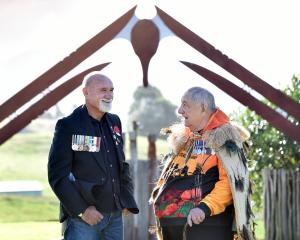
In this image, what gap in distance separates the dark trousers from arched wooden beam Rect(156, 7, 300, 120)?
123 inches

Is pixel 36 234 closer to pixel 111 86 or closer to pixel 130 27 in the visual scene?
pixel 130 27

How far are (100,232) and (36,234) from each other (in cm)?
708

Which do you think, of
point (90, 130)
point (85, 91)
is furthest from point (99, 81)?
point (90, 130)

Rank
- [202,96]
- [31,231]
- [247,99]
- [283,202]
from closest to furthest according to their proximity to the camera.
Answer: [202,96], [247,99], [283,202], [31,231]

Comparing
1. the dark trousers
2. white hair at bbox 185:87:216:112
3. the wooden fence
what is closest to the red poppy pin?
white hair at bbox 185:87:216:112

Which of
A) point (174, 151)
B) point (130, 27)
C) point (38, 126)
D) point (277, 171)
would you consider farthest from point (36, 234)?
point (38, 126)

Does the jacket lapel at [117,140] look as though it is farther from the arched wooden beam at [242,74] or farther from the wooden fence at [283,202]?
the wooden fence at [283,202]

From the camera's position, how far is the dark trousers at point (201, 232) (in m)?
5.06

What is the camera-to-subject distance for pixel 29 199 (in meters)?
21.6

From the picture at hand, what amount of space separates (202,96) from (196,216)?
0.77 meters

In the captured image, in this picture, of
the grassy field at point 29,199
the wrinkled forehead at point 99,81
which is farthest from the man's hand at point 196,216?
the grassy field at point 29,199

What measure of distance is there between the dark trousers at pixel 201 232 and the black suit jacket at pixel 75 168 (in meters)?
0.31

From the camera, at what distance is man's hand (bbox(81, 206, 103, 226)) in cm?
491

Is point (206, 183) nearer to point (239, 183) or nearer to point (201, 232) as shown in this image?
point (239, 183)
